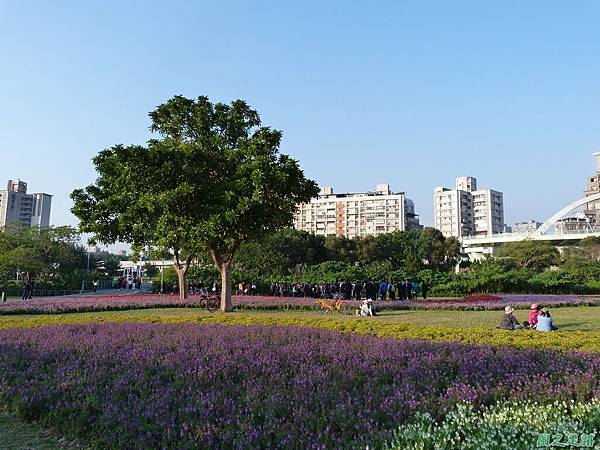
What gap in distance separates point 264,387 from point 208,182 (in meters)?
16.2

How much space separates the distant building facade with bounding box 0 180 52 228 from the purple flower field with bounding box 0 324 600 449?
610 feet

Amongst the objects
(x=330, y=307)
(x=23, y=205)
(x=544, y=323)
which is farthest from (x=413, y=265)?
(x=23, y=205)

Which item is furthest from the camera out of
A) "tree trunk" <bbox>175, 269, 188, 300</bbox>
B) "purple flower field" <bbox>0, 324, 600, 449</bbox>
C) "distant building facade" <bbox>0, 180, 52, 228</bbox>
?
"distant building facade" <bbox>0, 180, 52, 228</bbox>

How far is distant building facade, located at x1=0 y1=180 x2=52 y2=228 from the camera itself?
174m

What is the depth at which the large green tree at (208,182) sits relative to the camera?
2008cm

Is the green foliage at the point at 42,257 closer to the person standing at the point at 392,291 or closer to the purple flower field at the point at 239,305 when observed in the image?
the purple flower field at the point at 239,305

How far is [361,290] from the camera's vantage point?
119 feet

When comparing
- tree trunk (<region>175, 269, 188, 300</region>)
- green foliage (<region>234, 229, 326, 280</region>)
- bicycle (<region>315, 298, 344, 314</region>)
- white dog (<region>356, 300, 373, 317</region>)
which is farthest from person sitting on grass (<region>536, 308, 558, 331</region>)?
green foliage (<region>234, 229, 326, 280</region>)

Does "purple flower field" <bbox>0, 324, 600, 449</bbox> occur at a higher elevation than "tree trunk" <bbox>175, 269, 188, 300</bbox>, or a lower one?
lower

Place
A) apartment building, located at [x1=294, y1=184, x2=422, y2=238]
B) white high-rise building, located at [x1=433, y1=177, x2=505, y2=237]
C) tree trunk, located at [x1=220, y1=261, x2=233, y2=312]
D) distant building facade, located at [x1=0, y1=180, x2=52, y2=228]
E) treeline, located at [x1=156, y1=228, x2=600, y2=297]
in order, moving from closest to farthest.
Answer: tree trunk, located at [x1=220, y1=261, x2=233, y2=312] → treeline, located at [x1=156, y1=228, x2=600, y2=297] → apartment building, located at [x1=294, y1=184, x2=422, y2=238] → distant building facade, located at [x1=0, y1=180, x2=52, y2=228] → white high-rise building, located at [x1=433, y1=177, x2=505, y2=237]

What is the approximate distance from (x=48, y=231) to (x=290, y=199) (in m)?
53.7

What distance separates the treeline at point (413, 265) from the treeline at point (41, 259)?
1019 centimetres

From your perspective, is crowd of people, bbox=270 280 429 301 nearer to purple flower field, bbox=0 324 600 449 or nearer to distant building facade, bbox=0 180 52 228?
purple flower field, bbox=0 324 600 449

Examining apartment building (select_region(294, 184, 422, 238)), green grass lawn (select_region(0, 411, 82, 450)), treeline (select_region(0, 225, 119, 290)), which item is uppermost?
apartment building (select_region(294, 184, 422, 238))
